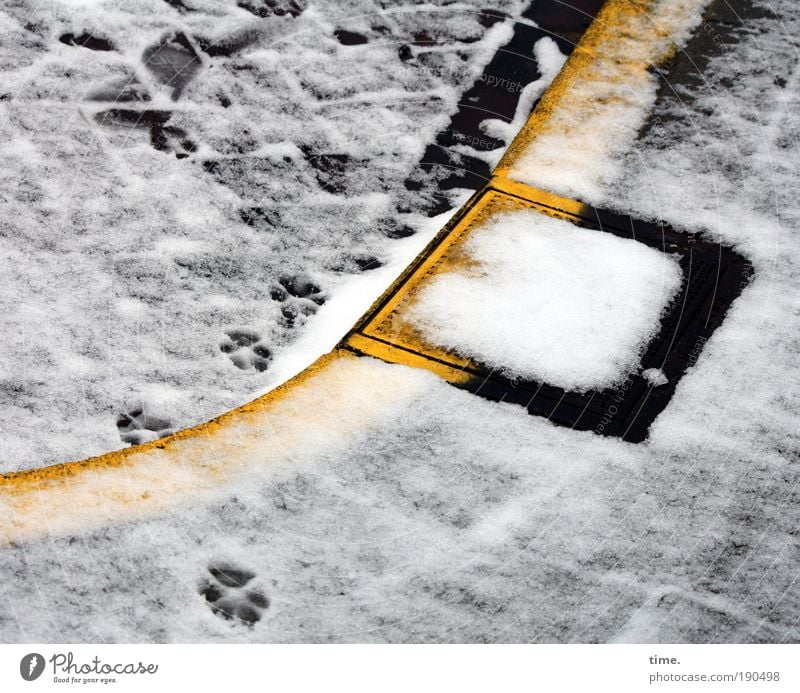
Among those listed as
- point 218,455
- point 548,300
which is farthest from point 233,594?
point 548,300

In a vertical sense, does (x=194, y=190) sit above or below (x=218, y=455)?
above

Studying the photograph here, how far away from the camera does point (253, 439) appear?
2.33 meters

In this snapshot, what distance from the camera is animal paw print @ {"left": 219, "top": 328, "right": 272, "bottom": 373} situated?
2502mm

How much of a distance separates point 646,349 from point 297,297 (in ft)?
2.89

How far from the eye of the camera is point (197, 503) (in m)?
2.21

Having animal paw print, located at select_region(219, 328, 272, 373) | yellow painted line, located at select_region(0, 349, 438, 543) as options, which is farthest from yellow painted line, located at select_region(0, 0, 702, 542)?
animal paw print, located at select_region(219, 328, 272, 373)

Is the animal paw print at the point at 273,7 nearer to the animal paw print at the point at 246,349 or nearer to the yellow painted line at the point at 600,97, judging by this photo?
the yellow painted line at the point at 600,97

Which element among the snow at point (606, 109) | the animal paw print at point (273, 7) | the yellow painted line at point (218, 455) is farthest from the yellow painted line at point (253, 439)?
the animal paw print at point (273, 7)

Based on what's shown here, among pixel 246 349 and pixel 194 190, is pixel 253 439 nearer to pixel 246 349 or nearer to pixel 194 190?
pixel 246 349

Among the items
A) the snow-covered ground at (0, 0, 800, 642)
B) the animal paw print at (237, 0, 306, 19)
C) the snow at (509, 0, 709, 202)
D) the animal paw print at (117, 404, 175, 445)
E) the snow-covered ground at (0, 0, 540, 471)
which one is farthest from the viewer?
the animal paw print at (237, 0, 306, 19)

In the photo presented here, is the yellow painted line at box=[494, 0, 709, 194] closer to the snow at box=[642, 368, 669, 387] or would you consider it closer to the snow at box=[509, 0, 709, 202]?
the snow at box=[509, 0, 709, 202]
